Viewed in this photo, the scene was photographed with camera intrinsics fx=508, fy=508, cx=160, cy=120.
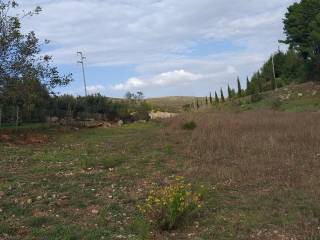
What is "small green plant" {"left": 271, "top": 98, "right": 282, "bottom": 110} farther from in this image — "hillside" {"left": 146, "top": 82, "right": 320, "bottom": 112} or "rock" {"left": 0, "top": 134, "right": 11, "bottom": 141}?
"rock" {"left": 0, "top": 134, "right": 11, "bottom": 141}

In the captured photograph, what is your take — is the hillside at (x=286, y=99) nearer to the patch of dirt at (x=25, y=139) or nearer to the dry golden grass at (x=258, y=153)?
the dry golden grass at (x=258, y=153)

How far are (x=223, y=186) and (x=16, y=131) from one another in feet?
51.7

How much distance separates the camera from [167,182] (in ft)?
29.5

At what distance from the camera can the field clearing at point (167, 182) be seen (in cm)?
630

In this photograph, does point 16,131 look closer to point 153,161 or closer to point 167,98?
point 153,161

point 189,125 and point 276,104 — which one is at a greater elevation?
point 276,104

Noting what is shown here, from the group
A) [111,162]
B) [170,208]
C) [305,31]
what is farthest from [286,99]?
[170,208]

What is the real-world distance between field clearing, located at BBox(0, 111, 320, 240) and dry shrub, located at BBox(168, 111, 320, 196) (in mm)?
21

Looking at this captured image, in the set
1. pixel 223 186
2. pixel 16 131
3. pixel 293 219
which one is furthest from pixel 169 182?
pixel 16 131

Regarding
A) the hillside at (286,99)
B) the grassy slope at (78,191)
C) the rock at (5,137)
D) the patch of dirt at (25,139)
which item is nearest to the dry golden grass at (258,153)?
the grassy slope at (78,191)

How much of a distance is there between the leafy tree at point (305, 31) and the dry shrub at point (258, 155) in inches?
1203

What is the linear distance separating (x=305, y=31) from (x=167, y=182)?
42.6 meters

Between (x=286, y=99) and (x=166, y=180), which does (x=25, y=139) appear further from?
(x=286, y=99)

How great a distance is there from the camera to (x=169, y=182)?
8.96m
